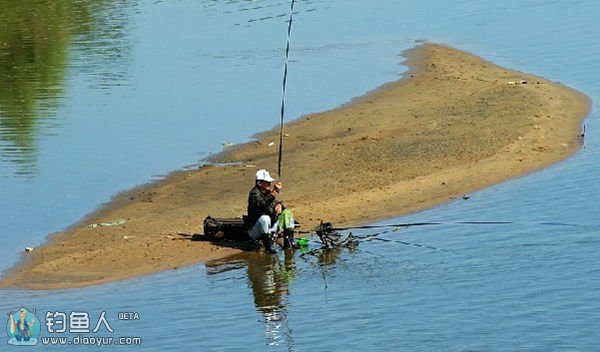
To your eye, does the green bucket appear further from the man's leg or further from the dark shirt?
the dark shirt

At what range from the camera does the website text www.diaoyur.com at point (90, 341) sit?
13.8 meters

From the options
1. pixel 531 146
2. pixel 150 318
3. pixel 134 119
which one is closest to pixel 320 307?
pixel 150 318

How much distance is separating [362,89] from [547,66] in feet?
14.2

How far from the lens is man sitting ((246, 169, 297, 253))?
1614cm

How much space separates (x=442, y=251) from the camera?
1625cm

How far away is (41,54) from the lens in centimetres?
3534

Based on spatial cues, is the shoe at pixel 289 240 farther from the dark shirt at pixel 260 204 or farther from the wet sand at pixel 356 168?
the wet sand at pixel 356 168

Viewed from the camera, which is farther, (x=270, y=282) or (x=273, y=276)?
(x=273, y=276)

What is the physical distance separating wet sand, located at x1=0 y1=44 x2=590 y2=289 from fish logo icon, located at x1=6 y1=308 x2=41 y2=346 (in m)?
1.23

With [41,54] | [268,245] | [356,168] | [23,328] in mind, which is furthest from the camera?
[41,54]

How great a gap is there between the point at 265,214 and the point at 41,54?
2071 centimetres

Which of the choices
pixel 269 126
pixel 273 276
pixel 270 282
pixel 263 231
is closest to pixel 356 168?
pixel 269 126

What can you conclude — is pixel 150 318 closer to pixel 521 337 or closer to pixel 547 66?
pixel 521 337

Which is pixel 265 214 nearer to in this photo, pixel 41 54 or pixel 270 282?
pixel 270 282
